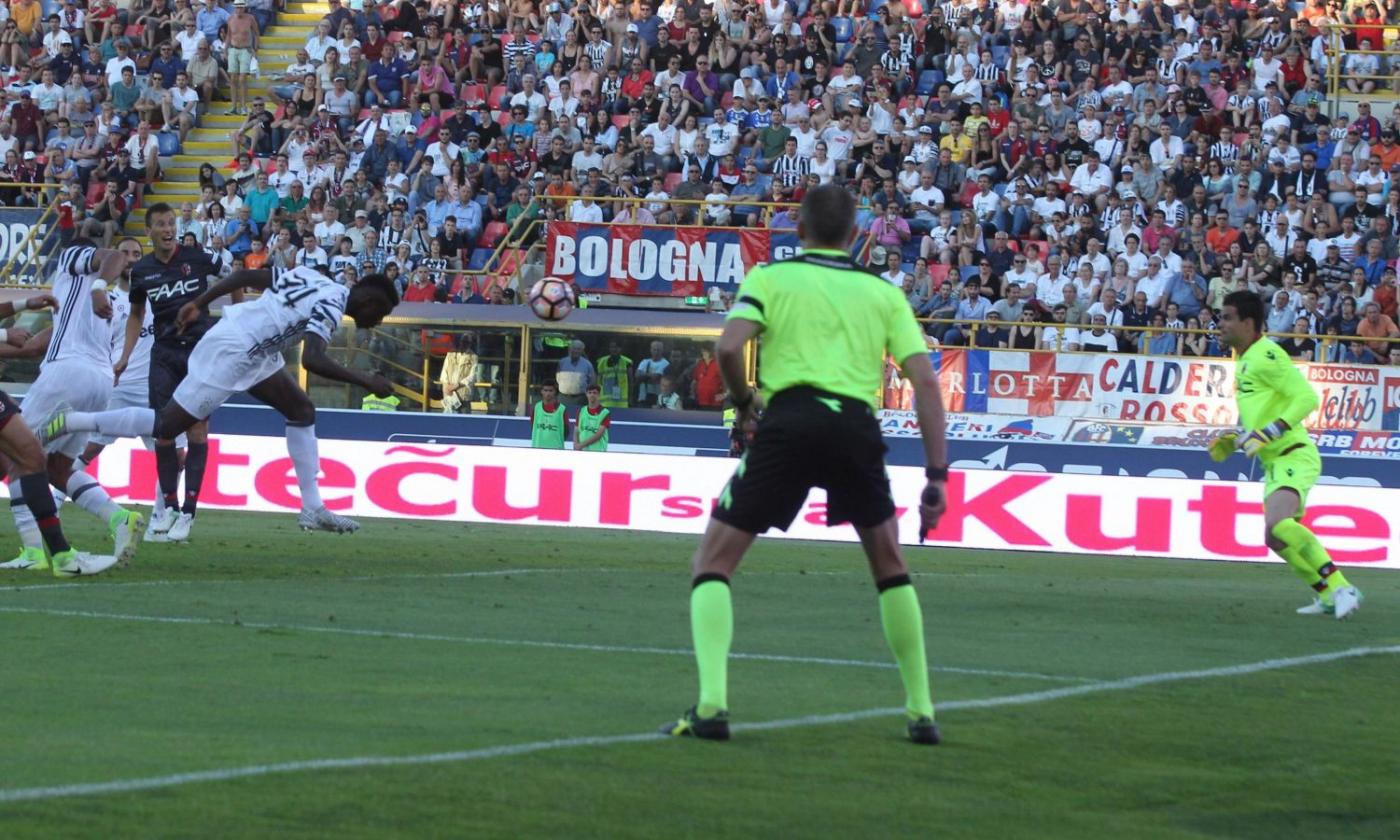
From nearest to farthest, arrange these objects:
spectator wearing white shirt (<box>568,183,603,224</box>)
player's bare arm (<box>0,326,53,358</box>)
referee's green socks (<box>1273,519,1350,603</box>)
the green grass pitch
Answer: the green grass pitch < player's bare arm (<box>0,326,53,358</box>) < referee's green socks (<box>1273,519,1350,603</box>) < spectator wearing white shirt (<box>568,183,603,224</box>)

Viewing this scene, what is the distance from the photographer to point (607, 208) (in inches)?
1234

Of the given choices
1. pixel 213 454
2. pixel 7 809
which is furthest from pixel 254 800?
pixel 213 454

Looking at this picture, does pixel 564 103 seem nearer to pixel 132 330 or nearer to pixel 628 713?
pixel 132 330

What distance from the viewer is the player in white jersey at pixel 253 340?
14.1m

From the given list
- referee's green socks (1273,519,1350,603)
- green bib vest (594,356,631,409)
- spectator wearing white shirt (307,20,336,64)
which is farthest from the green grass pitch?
spectator wearing white shirt (307,20,336,64)

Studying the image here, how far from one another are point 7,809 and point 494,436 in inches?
900

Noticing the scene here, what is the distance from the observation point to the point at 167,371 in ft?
51.3

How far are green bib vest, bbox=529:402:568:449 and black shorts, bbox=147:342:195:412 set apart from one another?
38.3 ft

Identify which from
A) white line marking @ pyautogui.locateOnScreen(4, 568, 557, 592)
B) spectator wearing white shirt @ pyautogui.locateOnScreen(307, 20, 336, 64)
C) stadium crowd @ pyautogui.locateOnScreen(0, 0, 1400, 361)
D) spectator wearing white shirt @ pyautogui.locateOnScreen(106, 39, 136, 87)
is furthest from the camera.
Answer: spectator wearing white shirt @ pyautogui.locateOnScreen(307, 20, 336, 64)

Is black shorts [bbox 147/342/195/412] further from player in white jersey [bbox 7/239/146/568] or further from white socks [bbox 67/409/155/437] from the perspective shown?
player in white jersey [bbox 7/239/146/568]

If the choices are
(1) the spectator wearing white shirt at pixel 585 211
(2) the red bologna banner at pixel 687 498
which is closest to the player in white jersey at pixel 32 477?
(2) the red bologna banner at pixel 687 498

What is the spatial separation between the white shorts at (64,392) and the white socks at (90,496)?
2.53 feet

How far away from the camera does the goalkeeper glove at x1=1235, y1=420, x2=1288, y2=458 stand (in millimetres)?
13539

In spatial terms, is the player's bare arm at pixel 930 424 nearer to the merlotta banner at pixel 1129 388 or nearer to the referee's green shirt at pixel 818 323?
the referee's green shirt at pixel 818 323
